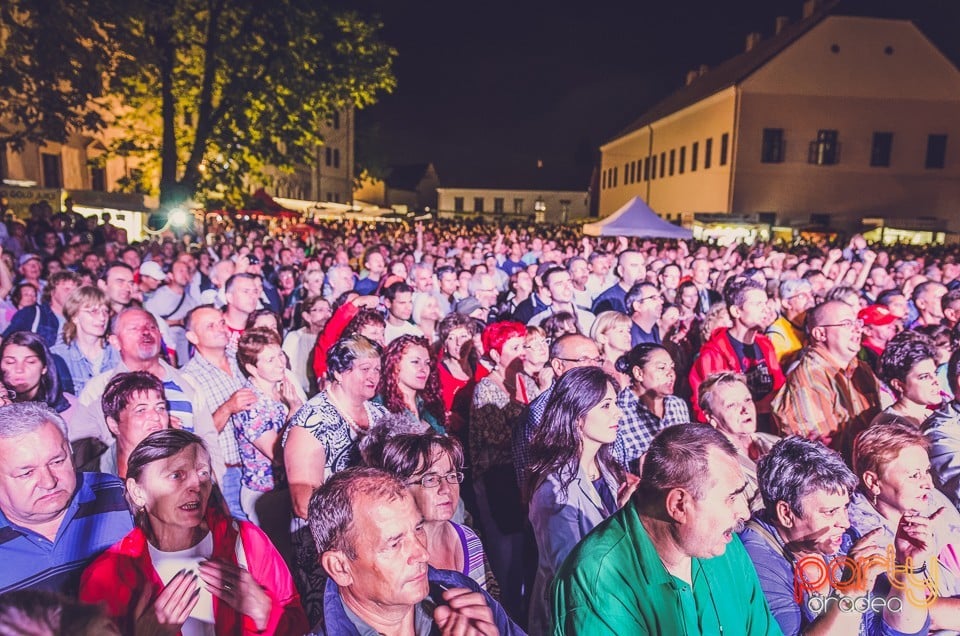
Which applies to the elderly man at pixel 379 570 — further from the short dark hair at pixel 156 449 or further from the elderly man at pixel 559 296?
the elderly man at pixel 559 296

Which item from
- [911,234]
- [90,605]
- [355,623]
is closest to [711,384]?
[355,623]

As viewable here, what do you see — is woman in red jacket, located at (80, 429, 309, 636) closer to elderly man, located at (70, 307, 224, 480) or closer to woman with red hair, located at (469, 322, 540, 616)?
elderly man, located at (70, 307, 224, 480)

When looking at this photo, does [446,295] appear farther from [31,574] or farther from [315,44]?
[315,44]

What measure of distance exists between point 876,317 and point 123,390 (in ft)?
18.2

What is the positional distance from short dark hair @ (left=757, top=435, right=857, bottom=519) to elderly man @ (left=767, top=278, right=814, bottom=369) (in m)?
2.56

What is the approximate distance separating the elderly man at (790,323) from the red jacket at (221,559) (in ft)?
12.9

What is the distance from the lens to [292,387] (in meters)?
4.45

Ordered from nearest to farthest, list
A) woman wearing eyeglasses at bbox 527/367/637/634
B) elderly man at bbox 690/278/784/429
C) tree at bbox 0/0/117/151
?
woman wearing eyeglasses at bbox 527/367/637/634 < elderly man at bbox 690/278/784/429 < tree at bbox 0/0/117/151

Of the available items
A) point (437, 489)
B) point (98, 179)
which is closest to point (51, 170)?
point (98, 179)

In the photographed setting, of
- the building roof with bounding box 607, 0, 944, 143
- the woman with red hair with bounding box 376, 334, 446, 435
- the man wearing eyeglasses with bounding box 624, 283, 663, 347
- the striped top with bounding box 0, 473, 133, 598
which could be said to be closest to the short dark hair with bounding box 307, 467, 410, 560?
the striped top with bounding box 0, 473, 133, 598

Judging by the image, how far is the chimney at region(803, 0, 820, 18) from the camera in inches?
1415

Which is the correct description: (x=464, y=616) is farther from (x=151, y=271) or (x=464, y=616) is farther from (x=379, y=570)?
(x=151, y=271)

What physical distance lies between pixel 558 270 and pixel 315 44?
1503 centimetres

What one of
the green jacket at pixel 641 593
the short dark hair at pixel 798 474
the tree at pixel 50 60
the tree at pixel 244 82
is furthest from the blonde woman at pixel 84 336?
the tree at pixel 244 82
